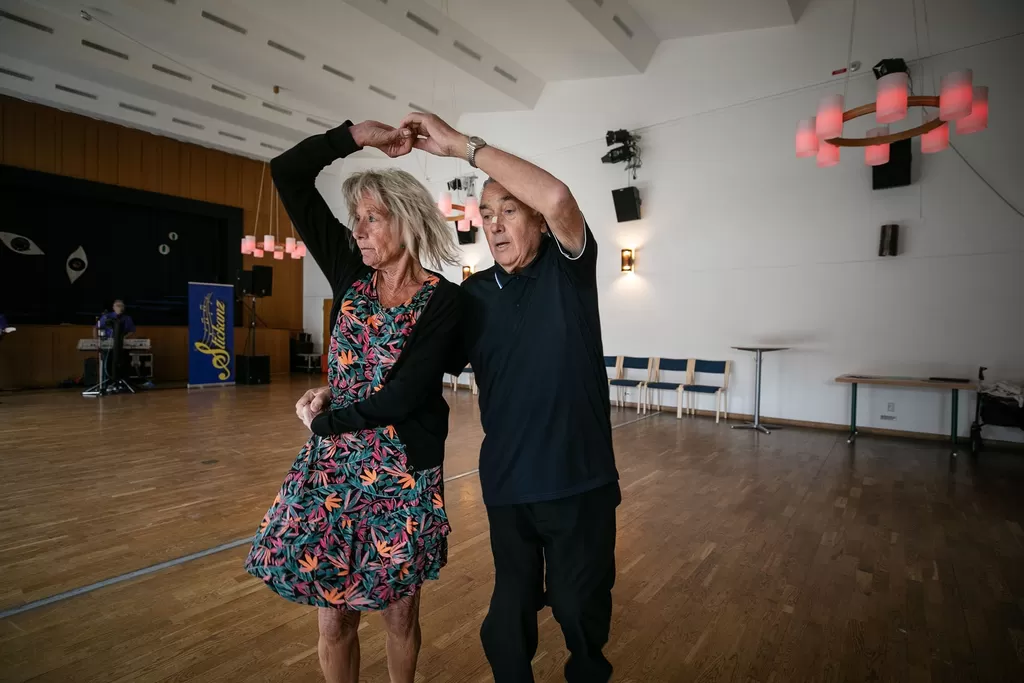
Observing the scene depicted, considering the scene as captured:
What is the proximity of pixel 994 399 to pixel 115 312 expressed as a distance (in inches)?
461

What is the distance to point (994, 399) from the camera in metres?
4.87

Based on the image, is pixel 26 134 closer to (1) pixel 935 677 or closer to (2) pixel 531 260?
(2) pixel 531 260

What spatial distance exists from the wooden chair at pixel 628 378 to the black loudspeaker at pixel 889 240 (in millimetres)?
3162

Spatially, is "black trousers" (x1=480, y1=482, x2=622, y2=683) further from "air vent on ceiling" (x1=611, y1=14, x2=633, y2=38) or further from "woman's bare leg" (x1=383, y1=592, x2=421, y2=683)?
"air vent on ceiling" (x1=611, y1=14, x2=633, y2=38)

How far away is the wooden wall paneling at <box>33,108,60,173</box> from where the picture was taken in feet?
31.4

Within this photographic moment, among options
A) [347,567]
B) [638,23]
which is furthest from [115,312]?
[347,567]

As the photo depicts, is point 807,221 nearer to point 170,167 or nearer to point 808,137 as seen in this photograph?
point 808,137

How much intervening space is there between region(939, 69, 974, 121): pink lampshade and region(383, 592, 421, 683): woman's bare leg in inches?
182

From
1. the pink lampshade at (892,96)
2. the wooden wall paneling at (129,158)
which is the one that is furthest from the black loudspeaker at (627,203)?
the wooden wall paneling at (129,158)

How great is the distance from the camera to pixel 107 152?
33.9ft

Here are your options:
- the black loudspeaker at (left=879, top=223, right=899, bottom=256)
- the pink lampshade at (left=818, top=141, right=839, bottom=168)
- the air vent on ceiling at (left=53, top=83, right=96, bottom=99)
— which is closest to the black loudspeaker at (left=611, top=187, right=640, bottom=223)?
the black loudspeaker at (left=879, top=223, right=899, bottom=256)

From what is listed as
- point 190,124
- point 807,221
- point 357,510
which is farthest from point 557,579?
point 190,124

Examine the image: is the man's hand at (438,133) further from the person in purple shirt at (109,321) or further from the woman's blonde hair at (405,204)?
the person in purple shirt at (109,321)

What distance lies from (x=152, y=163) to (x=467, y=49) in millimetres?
7846
